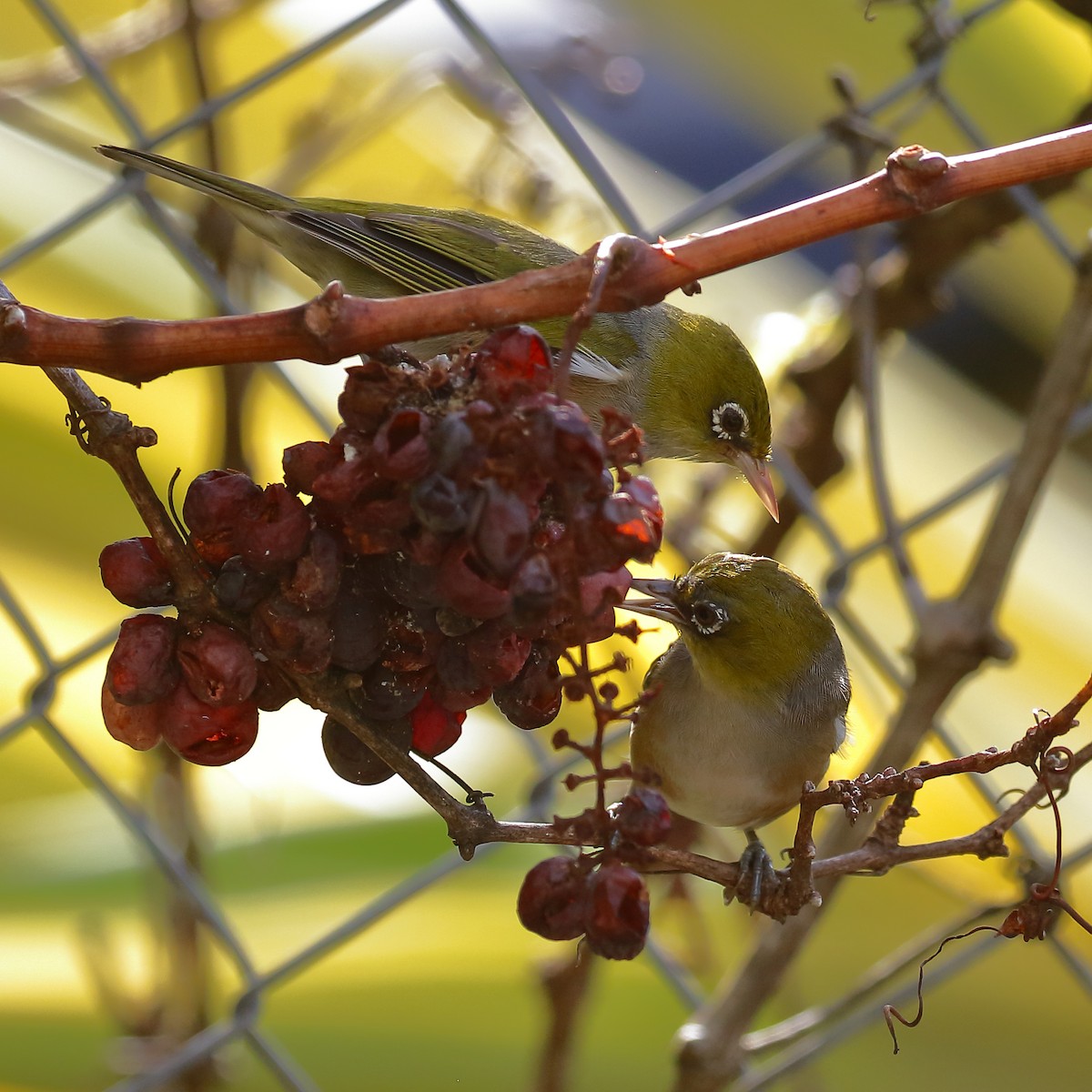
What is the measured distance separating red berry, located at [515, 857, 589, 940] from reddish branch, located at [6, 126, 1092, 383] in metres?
0.34

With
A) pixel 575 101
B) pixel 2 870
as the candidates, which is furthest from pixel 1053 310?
pixel 2 870

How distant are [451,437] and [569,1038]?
1.32 meters

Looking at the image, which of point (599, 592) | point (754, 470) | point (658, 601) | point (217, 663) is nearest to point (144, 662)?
point (217, 663)

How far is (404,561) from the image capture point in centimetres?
78

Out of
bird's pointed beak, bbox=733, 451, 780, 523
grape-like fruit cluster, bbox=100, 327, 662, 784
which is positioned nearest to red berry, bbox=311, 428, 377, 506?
grape-like fruit cluster, bbox=100, 327, 662, 784

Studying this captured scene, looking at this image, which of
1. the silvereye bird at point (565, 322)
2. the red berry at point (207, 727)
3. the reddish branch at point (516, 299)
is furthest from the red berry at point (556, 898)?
the silvereye bird at point (565, 322)

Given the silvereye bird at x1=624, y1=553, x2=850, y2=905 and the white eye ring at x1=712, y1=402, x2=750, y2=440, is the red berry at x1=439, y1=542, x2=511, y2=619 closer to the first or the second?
the silvereye bird at x1=624, y1=553, x2=850, y2=905

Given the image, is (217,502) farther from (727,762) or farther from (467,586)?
(727,762)

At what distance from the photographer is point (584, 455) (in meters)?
0.67

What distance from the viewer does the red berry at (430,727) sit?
88 centimetres

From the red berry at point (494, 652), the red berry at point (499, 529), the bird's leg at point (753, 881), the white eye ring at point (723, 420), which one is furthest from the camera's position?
the white eye ring at point (723, 420)

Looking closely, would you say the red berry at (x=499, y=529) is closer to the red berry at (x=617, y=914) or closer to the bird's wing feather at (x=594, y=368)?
the red berry at (x=617, y=914)

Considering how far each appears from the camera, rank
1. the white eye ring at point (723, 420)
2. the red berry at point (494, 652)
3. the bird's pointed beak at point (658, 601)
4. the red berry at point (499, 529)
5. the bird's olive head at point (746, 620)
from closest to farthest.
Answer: the red berry at point (499, 529) < the red berry at point (494, 652) < the bird's pointed beak at point (658, 601) < the bird's olive head at point (746, 620) < the white eye ring at point (723, 420)

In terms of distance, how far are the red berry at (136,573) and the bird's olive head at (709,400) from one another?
3.65 feet
